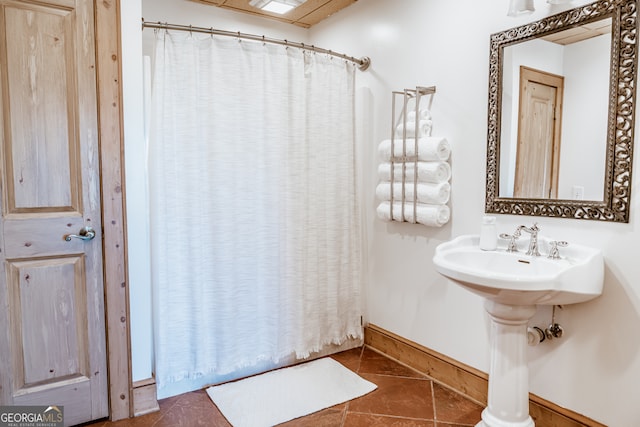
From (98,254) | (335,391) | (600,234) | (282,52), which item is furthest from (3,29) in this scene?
(600,234)

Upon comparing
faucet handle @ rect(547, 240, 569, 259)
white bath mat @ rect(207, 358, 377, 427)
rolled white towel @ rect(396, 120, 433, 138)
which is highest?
rolled white towel @ rect(396, 120, 433, 138)

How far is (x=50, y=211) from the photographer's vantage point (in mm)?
1890

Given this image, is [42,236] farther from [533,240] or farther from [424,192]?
[533,240]

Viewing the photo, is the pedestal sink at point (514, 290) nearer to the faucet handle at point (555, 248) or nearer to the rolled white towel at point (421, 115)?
the faucet handle at point (555, 248)

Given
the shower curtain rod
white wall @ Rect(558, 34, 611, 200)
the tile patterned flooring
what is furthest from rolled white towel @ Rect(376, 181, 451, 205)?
the tile patterned flooring

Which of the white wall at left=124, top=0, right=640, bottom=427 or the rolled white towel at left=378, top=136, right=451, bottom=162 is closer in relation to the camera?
the white wall at left=124, top=0, right=640, bottom=427

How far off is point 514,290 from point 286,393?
4.58 feet

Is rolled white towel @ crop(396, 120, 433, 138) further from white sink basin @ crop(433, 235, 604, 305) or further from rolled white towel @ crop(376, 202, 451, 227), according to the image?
white sink basin @ crop(433, 235, 604, 305)

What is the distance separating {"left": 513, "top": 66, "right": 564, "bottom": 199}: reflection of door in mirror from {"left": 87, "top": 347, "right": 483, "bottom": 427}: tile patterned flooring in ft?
3.72

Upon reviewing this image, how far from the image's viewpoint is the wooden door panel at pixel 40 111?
1784mm

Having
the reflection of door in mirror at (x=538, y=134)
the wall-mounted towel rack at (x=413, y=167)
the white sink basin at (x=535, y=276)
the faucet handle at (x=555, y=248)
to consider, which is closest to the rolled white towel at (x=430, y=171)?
the wall-mounted towel rack at (x=413, y=167)

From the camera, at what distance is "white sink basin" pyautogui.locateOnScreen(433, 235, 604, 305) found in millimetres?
1475

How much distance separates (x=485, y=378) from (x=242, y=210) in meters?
1.57

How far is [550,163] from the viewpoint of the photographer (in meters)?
1.84
